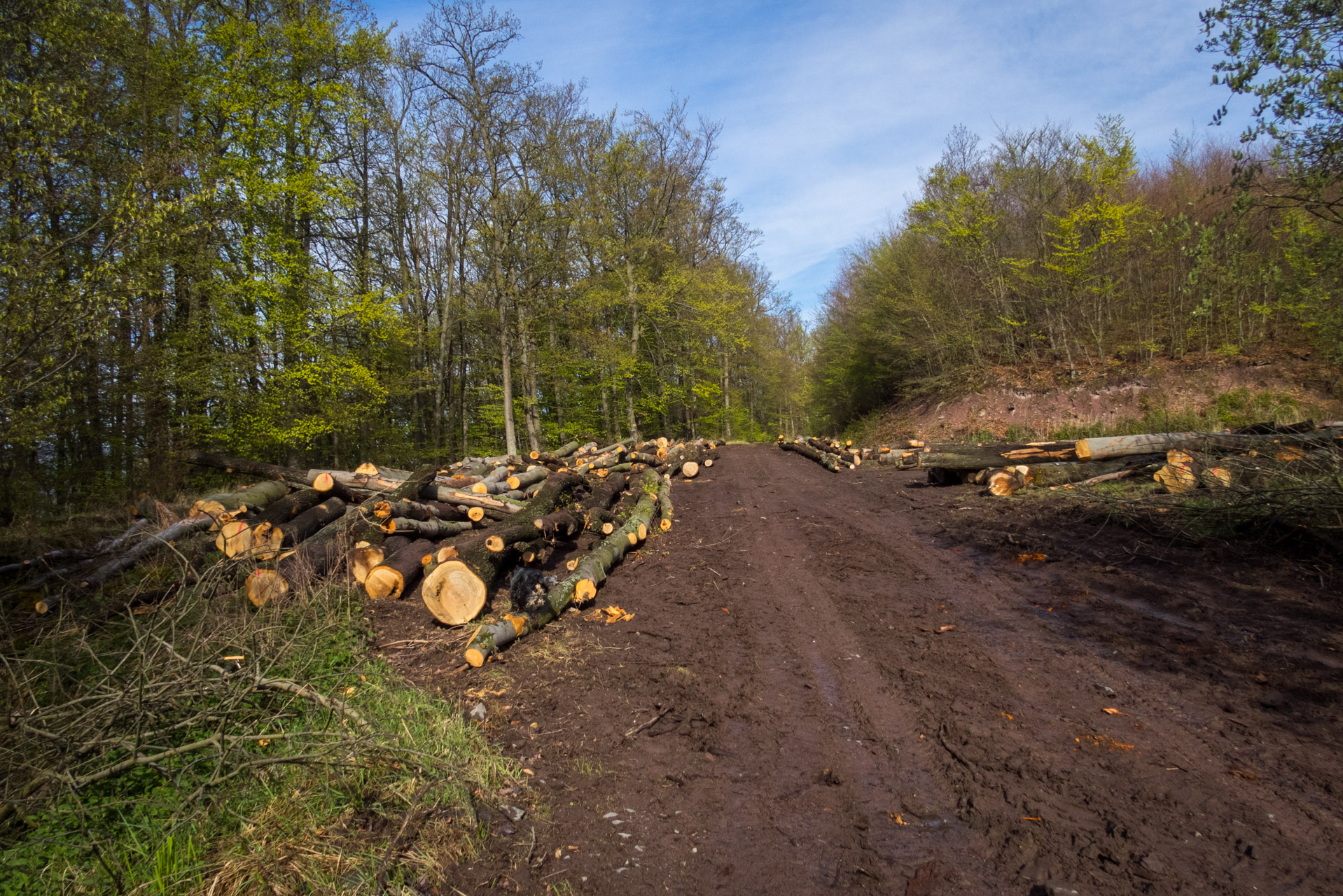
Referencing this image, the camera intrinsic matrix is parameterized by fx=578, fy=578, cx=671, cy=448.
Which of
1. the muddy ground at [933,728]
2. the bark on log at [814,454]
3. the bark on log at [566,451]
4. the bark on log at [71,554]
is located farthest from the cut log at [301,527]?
the bark on log at [814,454]

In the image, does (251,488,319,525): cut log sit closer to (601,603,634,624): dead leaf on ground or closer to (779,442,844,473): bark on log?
(601,603,634,624): dead leaf on ground

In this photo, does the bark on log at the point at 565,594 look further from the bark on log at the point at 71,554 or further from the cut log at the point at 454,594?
the bark on log at the point at 71,554

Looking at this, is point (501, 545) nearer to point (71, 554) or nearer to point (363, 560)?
point (363, 560)

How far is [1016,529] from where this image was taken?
24.2 ft

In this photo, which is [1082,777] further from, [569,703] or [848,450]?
[848,450]

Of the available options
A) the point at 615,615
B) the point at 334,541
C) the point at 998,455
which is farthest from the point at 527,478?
the point at 998,455

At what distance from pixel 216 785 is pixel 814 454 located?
1597 centimetres

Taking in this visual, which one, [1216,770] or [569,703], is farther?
[569,703]

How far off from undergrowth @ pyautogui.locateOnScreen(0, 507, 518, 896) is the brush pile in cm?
141

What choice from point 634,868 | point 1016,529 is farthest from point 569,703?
point 1016,529

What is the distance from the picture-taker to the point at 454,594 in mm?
5559

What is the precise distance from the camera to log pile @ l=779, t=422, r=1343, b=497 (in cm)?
624

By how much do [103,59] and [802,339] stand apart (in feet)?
119

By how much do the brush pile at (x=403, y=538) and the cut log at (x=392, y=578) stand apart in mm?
17
